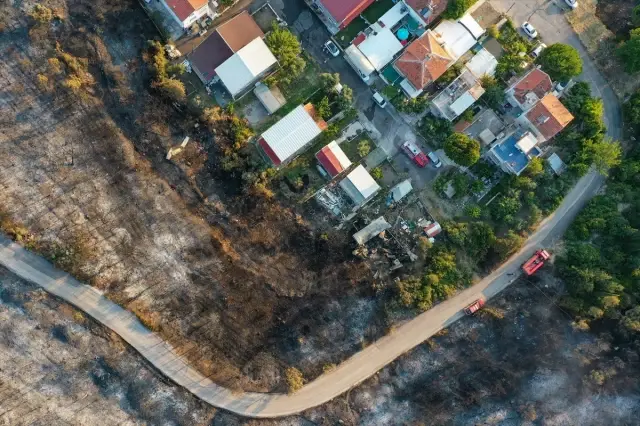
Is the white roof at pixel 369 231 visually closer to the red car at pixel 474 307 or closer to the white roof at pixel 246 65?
the red car at pixel 474 307

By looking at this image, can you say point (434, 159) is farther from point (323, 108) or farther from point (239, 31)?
point (239, 31)

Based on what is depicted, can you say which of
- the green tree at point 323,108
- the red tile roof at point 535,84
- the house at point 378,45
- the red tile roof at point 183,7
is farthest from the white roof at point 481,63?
the red tile roof at point 183,7

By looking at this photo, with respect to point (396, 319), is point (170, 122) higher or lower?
higher

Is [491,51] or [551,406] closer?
[551,406]

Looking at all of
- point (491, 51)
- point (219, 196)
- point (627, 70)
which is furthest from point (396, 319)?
point (627, 70)

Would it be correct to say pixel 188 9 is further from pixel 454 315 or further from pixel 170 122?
pixel 454 315

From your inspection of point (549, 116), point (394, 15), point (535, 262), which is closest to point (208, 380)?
point (535, 262)
